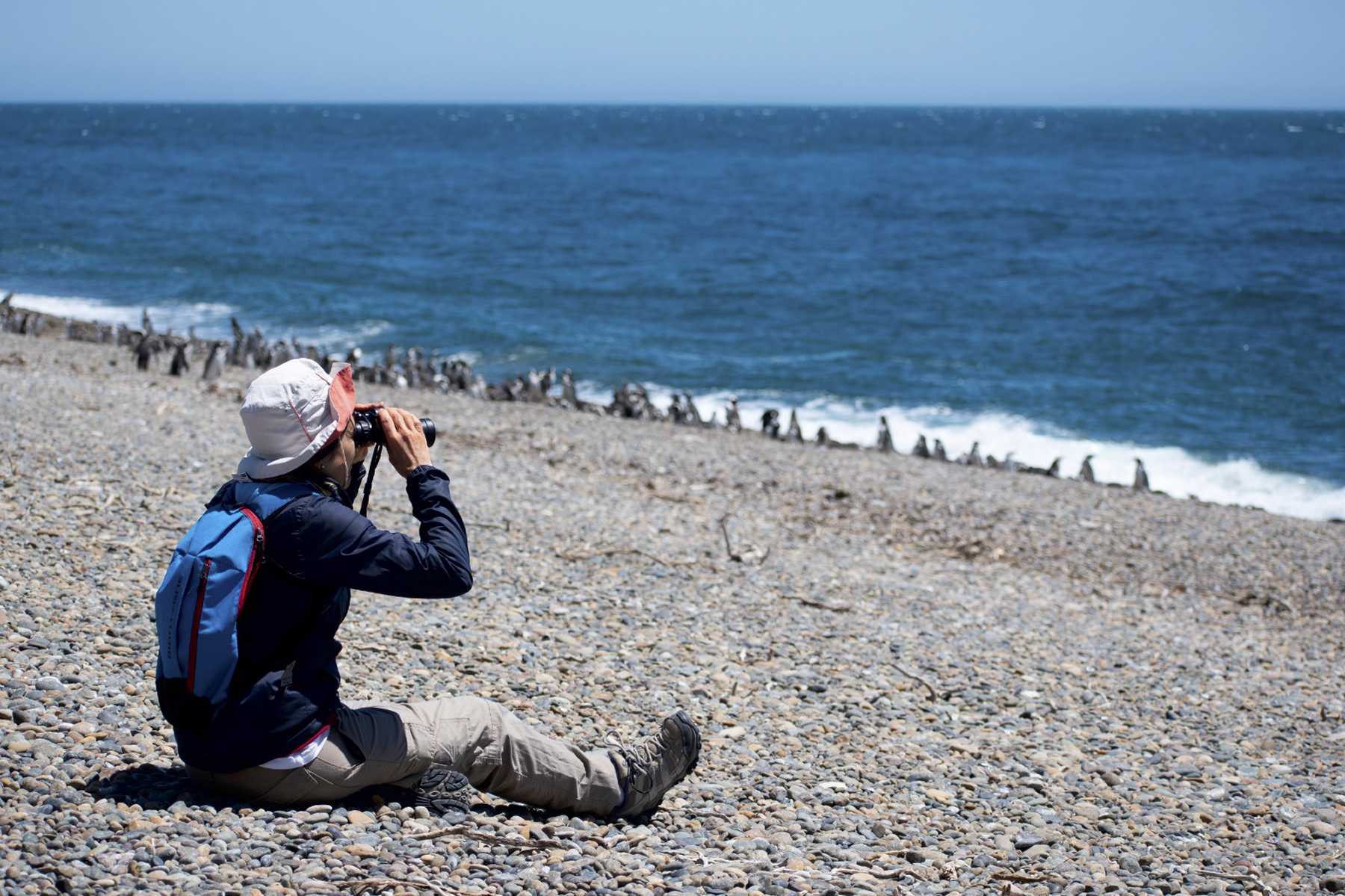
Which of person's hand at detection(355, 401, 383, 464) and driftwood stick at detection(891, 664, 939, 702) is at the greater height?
person's hand at detection(355, 401, 383, 464)

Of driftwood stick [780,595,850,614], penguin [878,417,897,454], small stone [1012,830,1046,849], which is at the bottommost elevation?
penguin [878,417,897,454]

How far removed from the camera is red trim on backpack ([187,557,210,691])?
11.7ft

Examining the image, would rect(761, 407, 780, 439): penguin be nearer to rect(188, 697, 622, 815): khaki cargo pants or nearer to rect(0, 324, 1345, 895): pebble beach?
rect(0, 324, 1345, 895): pebble beach

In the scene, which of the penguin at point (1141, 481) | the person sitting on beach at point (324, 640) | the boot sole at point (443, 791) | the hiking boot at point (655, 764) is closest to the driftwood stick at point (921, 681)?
the hiking boot at point (655, 764)

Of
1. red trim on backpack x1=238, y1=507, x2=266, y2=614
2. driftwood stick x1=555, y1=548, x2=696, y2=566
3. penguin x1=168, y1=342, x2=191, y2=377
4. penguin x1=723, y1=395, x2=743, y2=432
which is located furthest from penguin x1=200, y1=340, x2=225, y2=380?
red trim on backpack x1=238, y1=507, x2=266, y2=614

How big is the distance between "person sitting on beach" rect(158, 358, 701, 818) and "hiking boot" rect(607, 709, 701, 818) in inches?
13.7

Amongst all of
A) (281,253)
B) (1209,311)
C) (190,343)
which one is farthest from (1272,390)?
(281,253)

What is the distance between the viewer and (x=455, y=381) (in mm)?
18734

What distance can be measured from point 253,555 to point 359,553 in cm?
32

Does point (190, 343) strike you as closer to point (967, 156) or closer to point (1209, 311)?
point (1209, 311)

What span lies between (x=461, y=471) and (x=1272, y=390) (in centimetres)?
2004

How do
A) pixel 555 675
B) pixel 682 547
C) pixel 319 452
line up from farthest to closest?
pixel 682 547 < pixel 555 675 < pixel 319 452

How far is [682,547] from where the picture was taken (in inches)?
374

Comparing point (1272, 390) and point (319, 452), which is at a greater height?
point (319, 452)
